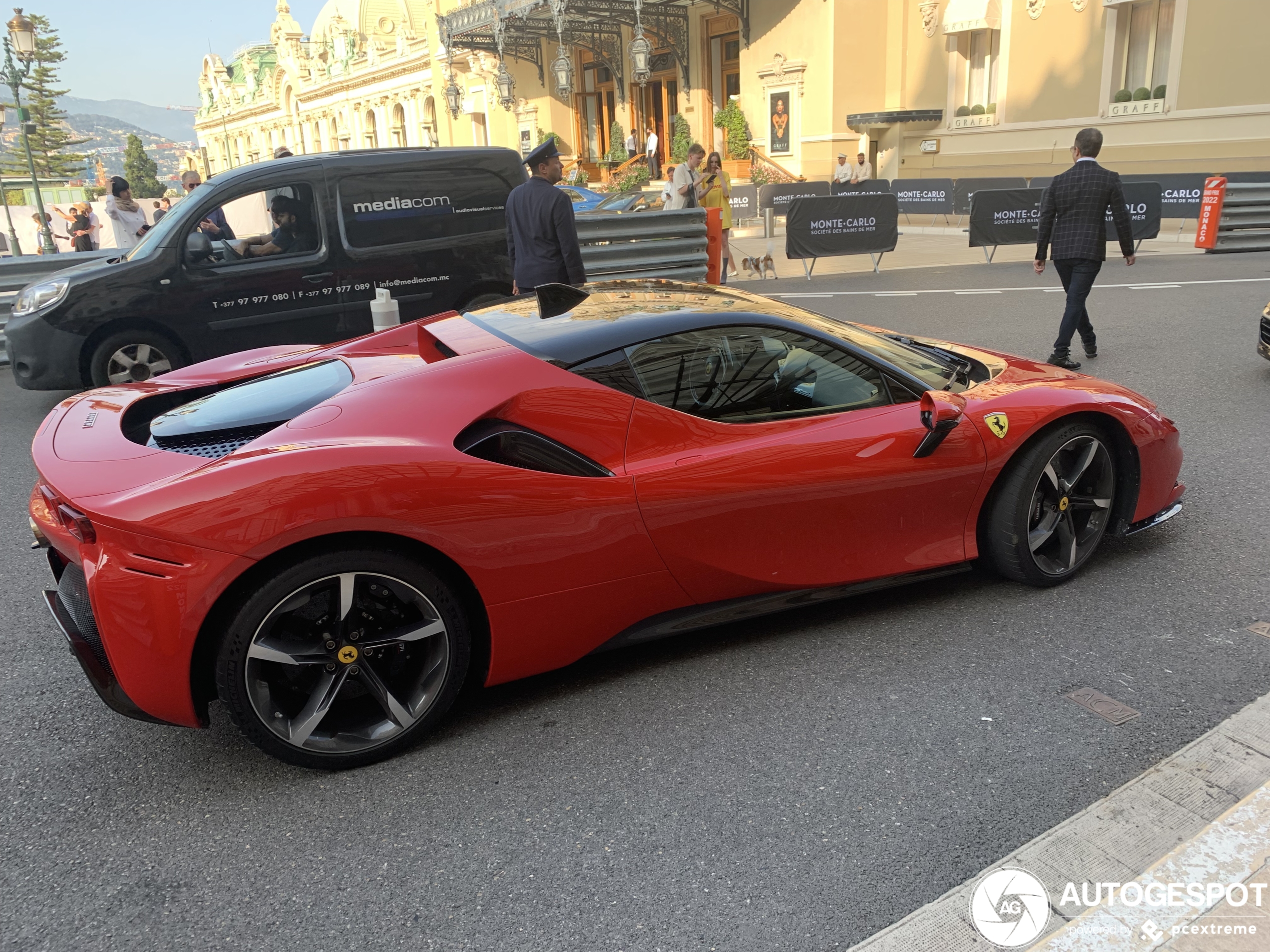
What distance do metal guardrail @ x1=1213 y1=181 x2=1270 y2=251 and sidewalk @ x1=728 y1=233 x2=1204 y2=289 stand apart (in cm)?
49

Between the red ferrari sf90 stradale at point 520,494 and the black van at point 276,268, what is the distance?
4.09 meters

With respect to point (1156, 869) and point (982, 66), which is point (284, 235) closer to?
point (1156, 869)

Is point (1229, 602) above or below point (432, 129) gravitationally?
below

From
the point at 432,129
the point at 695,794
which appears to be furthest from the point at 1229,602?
the point at 432,129

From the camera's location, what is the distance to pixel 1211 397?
266 inches

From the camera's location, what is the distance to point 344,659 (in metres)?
2.68

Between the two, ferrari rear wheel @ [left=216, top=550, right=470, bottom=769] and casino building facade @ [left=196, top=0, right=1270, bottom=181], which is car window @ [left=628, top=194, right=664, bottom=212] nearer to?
casino building facade @ [left=196, top=0, right=1270, bottom=181]

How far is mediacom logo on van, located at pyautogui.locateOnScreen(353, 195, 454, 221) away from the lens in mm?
7992

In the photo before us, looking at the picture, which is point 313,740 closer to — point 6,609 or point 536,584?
point 536,584

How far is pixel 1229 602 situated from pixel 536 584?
271 cm

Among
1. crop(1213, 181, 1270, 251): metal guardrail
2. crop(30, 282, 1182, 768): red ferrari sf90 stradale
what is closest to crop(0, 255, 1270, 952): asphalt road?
crop(30, 282, 1182, 768): red ferrari sf90 stradale

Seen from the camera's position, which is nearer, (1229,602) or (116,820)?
(116,820)

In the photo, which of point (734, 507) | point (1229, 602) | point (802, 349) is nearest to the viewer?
point (734, 507)

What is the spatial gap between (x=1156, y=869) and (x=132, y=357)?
7.71 m
